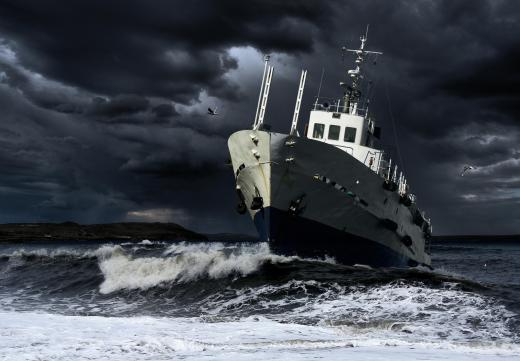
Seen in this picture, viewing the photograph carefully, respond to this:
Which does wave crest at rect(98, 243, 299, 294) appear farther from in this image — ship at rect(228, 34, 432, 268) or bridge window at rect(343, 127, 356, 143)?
bridge window at rect(343, 127, 356, 143)

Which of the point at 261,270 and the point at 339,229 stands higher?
the point at 339,229

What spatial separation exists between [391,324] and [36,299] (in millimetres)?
12976

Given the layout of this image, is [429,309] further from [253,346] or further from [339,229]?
[339,229]

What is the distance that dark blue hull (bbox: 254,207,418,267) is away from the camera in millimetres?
26047

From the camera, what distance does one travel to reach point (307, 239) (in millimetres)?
26484

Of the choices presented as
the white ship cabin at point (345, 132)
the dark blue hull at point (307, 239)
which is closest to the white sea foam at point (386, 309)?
the dark blue hull at point (307, 239)

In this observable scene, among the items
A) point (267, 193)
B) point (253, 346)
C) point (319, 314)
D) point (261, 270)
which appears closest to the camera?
point (253, 346)

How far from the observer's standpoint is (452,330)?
11867 mm

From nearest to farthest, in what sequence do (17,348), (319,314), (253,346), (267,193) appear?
1. (17,348)
2. (253,346)
3. (319,314)
4. (267,193)

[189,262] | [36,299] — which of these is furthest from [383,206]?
[36,299]

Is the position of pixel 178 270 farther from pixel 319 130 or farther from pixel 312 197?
pixel 319 130

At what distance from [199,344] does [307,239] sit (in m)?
18.0

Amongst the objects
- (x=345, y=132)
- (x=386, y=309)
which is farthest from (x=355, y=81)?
(x=386, y=309)

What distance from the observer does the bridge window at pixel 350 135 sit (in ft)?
106
